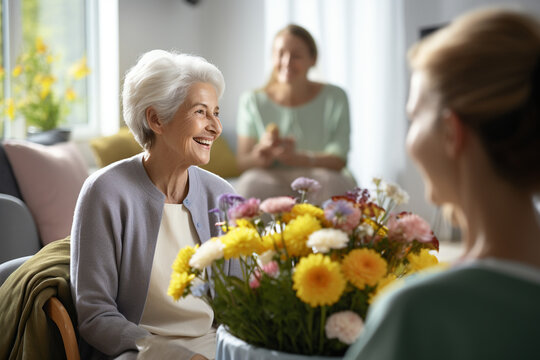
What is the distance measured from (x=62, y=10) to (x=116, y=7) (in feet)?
1.24

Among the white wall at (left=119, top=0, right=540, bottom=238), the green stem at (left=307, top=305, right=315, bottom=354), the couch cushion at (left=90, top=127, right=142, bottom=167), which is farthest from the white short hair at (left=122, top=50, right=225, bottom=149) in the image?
the white wall at (left=119, top=0, right=540, bottom=238)

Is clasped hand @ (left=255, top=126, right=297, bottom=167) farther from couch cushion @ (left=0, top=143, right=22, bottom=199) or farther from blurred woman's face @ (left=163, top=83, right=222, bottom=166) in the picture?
blurred woman's face @ (left=163, top=83, right=222, bottom=166)

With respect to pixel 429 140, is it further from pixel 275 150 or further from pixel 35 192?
pixel 275 150

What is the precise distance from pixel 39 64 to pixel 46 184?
1.58 m

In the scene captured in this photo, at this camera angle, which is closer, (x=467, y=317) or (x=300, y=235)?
(x=467, y=317)

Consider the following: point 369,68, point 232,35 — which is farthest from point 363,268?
point 232,35

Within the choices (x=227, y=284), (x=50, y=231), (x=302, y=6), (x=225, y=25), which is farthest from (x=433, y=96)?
(x=225, y=25)

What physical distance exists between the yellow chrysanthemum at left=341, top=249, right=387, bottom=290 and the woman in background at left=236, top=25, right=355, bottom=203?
3396mm

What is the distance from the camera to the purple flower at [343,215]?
3.42 ft

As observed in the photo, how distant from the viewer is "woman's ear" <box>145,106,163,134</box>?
70.2 inches

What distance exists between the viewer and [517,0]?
503 centimetres

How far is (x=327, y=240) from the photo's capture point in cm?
99

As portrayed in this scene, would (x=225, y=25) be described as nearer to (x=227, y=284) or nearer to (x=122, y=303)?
(x=122, y=303)

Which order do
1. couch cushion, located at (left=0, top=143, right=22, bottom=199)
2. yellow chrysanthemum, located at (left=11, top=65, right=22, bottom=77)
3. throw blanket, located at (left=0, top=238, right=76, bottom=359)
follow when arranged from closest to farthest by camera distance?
throw blanket, located at (left=0, top=238, right=76, bottom=359), couch cushion, located at (left=0, top=143, right=22, bottom=199), yellow chrysanthemum, located at (left=11, top=65, right=22, bottom=77)
